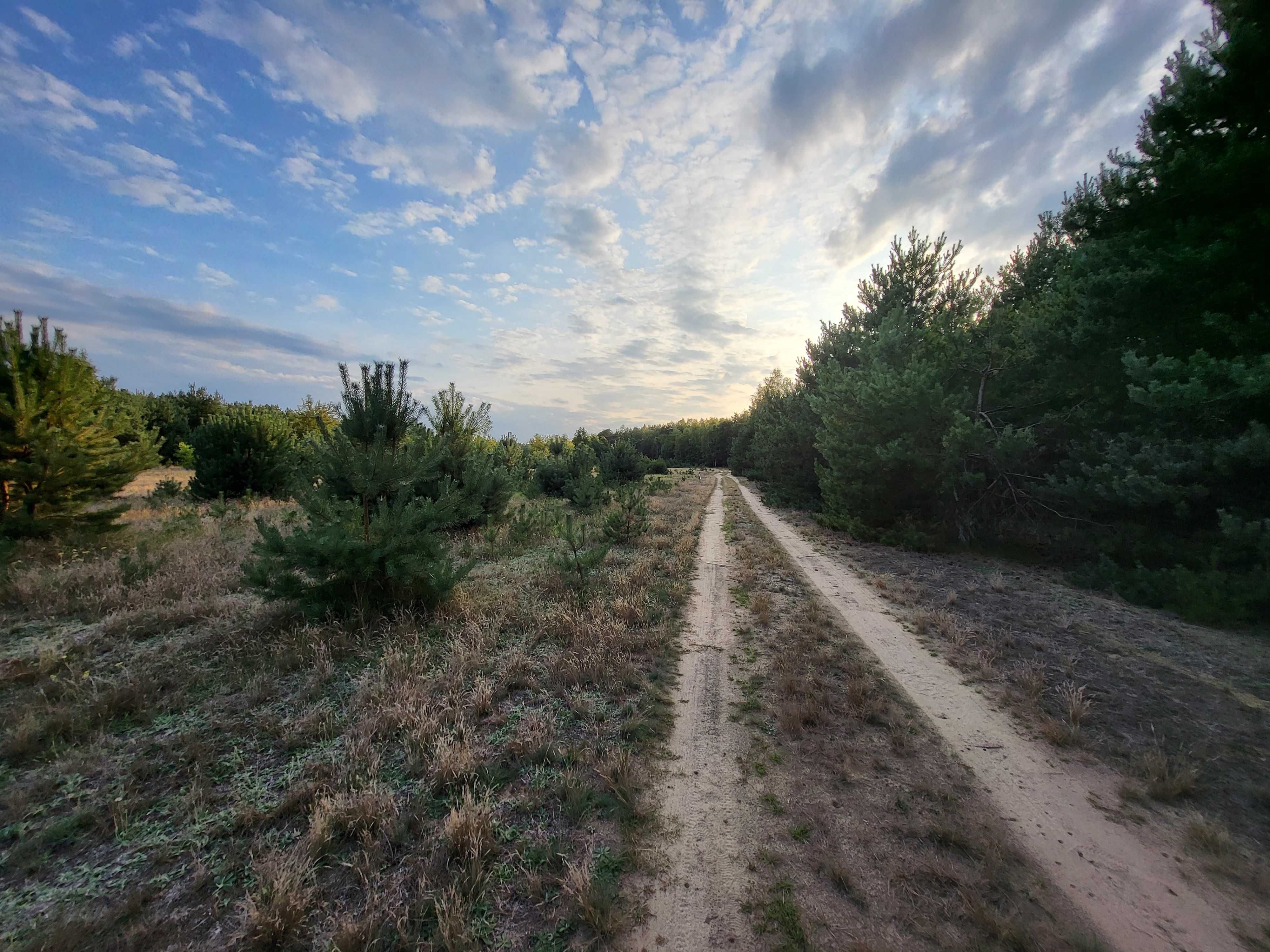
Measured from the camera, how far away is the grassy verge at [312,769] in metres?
2.57

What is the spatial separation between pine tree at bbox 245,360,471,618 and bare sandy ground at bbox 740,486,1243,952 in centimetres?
625

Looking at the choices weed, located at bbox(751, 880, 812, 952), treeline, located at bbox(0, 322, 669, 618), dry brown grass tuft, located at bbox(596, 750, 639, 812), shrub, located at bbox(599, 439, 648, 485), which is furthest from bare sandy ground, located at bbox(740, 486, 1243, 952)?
shrub, located at bbox(599, 439, 648, 485)

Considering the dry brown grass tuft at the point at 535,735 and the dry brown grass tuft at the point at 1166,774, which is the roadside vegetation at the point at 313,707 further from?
the dry brown grass tuft at the point at 1166,774

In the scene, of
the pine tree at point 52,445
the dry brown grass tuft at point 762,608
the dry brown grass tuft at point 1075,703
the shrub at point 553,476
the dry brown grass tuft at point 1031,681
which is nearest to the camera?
the dry brown grass tuft at point 1075,703

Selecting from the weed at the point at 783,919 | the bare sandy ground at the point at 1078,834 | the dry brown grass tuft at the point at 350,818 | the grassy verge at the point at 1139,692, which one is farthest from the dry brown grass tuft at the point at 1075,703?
the dry brown grass tuft at the point at 350,818

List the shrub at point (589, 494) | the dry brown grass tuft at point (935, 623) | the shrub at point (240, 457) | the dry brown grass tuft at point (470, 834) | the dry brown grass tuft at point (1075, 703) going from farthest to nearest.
Answer: the shrub at point (589, 494)
the shrub at point (240, 457)
the dry brown grass tuft at point (935, 623)
the dry brown grass tuft at point (1075, 703)
the dry brown grass tuft at point (470, 834)

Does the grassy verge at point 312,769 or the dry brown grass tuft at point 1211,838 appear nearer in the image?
the grassy verge at point 312,769

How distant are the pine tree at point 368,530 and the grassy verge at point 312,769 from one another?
53 cm

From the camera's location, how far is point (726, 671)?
575 cm

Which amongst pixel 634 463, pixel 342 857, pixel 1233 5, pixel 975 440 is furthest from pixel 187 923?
pixel 634 463

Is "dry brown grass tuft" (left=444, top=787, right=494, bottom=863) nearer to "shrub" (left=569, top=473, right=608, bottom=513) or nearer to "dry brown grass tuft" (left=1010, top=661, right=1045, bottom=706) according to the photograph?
"dry brown grass tuft" (left=1010, top=661, right=1045, bottom=706)

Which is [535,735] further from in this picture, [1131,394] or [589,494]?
[589,494]

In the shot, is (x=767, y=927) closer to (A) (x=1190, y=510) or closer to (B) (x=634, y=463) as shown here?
(A) (x=1190, y=510)

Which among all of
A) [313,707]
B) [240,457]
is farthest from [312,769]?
[240,457]
